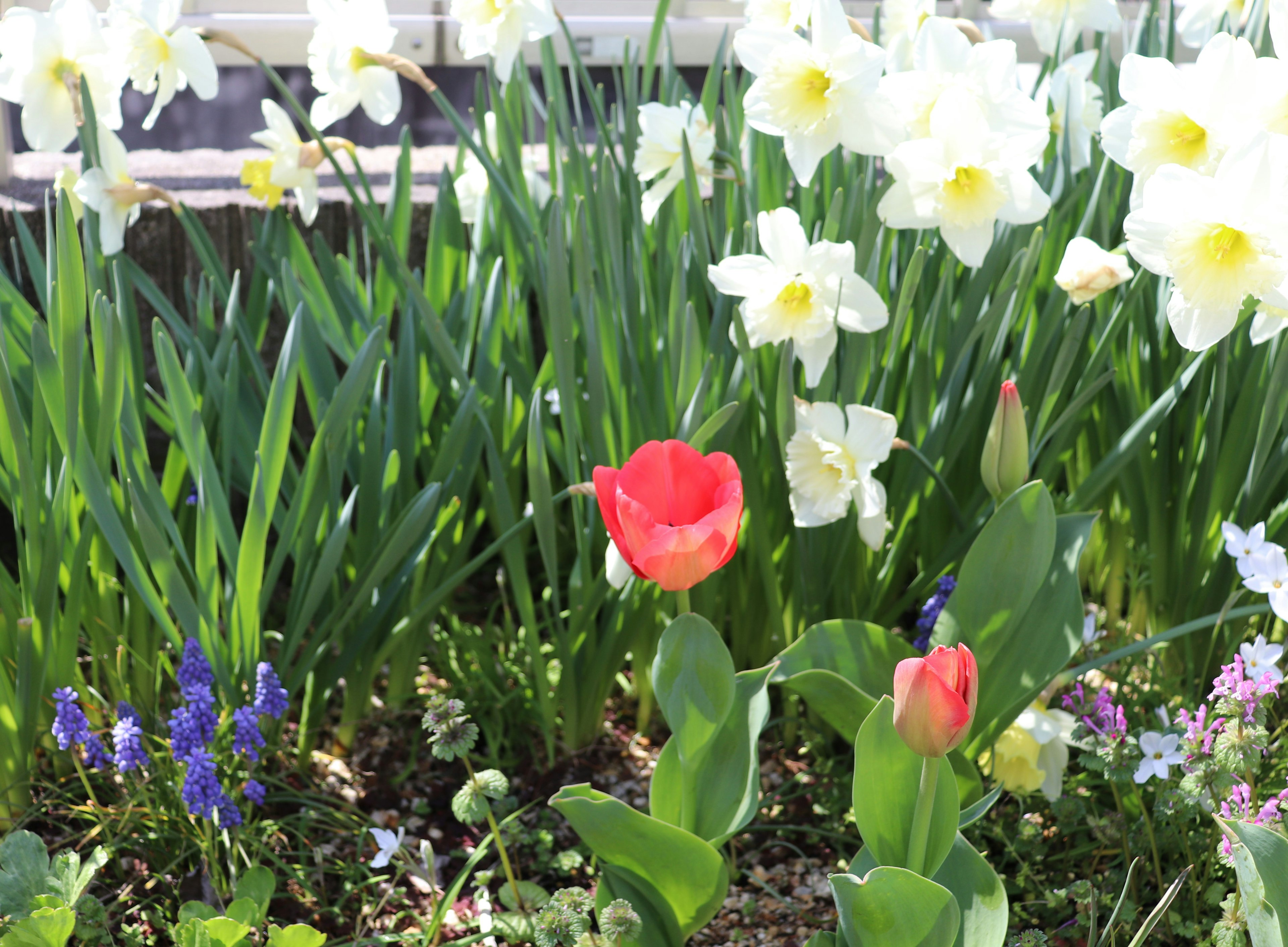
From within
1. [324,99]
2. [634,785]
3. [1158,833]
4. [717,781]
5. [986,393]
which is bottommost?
[634,785]

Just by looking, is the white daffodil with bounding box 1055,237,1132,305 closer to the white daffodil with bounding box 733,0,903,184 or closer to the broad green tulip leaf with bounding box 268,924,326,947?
the white daffodil with bounding box 733,0,903,184

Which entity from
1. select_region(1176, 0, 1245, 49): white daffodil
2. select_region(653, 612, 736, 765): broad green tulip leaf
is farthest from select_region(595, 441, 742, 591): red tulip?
select_region(1176, 0, 1245, 49): white daffodil

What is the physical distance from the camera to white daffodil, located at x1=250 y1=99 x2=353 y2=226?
1474 mm

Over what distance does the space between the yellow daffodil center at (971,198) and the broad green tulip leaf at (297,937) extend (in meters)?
0.93

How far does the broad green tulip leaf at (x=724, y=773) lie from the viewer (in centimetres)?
104

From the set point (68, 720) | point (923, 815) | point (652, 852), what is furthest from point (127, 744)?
point (923, 815)

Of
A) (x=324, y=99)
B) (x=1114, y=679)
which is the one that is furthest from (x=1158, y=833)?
(x=324, y=99)

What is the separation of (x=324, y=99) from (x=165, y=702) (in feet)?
2.83

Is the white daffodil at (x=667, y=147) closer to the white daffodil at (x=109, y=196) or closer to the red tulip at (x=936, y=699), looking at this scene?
the white daffodil at (x=109, y=196)

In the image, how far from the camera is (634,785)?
4.76 feet

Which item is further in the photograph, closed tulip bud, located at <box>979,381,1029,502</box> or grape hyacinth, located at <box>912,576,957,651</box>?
grape hyacinth, located at <box>912,576,957,651</box>

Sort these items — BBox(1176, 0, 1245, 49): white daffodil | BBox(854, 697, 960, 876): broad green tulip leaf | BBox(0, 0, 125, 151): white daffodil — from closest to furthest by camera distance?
BBox(854, 697, 960, 876): broad green tulip leaf
BBox(0, 0, 125, 151): white daffodil
BBox(1176, 0, 1245, 49): white daffodil

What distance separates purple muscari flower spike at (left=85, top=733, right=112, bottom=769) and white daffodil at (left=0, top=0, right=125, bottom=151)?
0.74 m

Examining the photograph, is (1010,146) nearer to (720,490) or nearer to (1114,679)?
(720,490)
